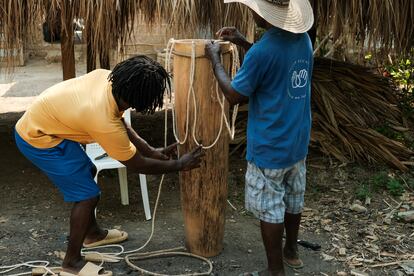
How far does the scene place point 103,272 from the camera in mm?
3033

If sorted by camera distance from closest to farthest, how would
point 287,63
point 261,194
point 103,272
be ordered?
point 287,63
point 261,194
point 103,272

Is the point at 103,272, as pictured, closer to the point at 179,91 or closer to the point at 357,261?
the point at 179,91

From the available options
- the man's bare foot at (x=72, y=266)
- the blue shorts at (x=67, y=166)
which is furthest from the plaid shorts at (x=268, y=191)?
the man's bare foot at (x=72, y=266)

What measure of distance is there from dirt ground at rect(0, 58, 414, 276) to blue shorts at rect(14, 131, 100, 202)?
1.82ft

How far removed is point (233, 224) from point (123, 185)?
0.90m

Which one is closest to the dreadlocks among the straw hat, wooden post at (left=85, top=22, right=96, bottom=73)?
the straw hat

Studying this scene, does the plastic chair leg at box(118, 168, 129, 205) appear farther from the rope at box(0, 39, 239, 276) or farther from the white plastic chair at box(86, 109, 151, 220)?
the rope at box(0, 39, 239, 276)

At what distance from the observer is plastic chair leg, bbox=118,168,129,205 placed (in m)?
4.02

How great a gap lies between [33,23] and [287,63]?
2420mm

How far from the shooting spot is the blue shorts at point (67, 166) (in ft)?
9.40

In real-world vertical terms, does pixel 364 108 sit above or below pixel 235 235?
above

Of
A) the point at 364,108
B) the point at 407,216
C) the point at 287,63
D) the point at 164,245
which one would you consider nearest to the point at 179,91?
the point at 287,63

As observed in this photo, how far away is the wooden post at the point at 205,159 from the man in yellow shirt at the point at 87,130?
0.48 feet

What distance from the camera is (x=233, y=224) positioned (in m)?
3.84
